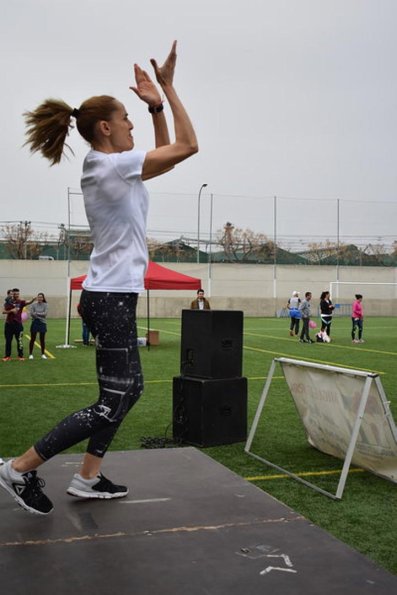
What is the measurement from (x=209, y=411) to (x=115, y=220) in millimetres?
3158

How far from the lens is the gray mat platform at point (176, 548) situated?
270cm

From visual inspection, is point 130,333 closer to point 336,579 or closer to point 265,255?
point 336,579

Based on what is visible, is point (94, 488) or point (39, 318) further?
point (39, 318)

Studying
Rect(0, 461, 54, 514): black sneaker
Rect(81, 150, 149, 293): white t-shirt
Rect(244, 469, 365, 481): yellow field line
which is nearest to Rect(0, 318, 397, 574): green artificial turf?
Rect(244, 469, 365, 481): yellow field line

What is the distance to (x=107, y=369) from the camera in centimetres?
347

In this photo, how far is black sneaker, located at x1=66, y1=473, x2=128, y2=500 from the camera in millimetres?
3793

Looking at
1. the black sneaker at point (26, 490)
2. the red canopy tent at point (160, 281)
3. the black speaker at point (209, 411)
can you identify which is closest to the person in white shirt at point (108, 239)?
the black sneaker at point (26, 490)

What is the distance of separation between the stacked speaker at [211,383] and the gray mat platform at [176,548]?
193 centimetres

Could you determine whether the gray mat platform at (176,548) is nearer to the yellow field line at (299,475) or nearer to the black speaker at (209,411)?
the yellow field line at (299,475)

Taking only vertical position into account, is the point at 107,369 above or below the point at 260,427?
above

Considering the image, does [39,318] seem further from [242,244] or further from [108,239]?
[242,244]

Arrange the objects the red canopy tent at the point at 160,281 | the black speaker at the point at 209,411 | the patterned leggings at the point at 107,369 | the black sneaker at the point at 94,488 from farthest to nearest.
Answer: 1. the red canopy tent at the point at 160,281
2. the black speaker at the point at 209,411
3. the black sneaker at the point at 94,488
4. the patterned leggings at the point at 107,369

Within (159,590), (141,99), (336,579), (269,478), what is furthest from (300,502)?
(141,99)

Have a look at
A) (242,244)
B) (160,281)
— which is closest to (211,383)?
(160,281)
